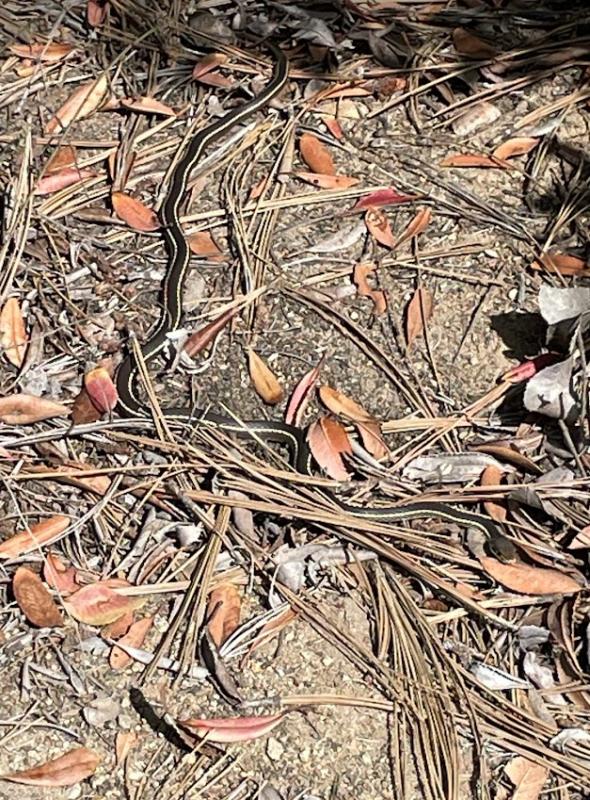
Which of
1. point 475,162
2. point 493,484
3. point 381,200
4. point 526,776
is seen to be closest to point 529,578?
point 493,484

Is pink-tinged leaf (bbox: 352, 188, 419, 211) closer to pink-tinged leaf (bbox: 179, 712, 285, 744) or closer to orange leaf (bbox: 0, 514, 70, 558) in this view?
orange leaf (bbox: 0, 514, 70, 558)

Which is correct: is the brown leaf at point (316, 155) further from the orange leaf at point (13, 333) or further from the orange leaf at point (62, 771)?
the orange leaf at point (62, 771)

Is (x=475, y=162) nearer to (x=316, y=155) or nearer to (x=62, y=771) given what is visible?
(x=316, y=155)

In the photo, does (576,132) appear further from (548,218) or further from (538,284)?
(538,284)

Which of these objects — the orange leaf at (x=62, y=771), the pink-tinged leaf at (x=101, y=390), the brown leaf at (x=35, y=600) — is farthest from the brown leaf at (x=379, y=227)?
the orange leaf at (x=62, y=771)

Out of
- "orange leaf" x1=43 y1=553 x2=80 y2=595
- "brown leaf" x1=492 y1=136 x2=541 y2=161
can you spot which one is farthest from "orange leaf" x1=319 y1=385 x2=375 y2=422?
"brown leaf" x1=492 y1=136 x2=541 y2=161

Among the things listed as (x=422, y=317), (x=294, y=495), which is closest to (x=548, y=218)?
(x=422, y=317)
